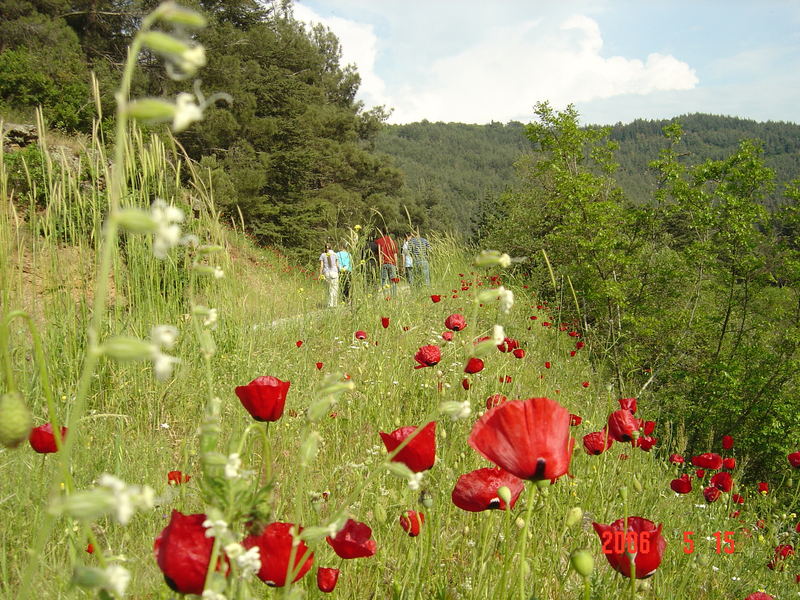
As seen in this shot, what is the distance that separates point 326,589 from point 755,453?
5509 millimetres

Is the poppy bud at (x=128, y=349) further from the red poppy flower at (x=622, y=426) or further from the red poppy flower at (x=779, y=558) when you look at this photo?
the red poppy flower at (x=779, y=558)

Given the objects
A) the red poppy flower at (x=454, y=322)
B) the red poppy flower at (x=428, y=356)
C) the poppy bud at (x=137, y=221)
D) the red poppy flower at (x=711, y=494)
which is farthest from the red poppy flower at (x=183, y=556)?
the red poppy flower at (x=711, y=494)

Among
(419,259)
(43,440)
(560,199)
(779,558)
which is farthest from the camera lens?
(560,199)

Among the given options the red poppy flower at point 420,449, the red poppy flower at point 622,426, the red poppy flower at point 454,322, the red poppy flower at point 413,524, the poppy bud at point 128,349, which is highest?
the poppy bud at point 128,349

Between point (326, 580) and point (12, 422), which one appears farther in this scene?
point (326, 580)

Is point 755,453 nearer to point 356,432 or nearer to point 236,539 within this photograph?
point 356,432

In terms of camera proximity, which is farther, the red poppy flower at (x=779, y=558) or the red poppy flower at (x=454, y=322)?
the red poppy flower at (x=454, y=322)

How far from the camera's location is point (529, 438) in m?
0.77

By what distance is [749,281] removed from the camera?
5.68 meters

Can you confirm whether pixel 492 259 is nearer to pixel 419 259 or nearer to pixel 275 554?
pixel 275 554

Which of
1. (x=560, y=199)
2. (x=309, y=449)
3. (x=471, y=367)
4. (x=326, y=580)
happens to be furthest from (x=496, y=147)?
(x=309, y=449)

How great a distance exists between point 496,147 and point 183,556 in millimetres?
149388

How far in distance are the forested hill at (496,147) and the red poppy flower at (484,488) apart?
90.5 metres

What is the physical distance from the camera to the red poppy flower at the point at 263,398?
997 millimetres
